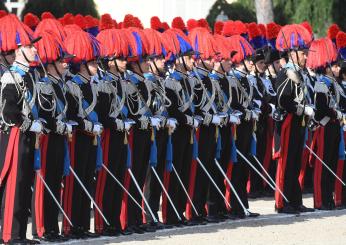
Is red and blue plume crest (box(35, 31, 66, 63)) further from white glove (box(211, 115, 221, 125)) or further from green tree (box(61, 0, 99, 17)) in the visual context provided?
green tree (box(61, 0, 99, 17))

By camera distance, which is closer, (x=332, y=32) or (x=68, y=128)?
(x=68, y=128)

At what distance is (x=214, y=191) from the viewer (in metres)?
15.6

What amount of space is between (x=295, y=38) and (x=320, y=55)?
0.78 metres

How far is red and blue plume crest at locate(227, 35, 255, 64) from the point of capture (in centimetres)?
1619

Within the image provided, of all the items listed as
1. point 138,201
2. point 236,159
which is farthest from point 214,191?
point 138,201

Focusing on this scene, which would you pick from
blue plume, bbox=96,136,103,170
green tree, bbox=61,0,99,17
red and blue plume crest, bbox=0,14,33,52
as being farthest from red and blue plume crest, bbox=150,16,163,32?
green tree, bbox=61,0,99,17

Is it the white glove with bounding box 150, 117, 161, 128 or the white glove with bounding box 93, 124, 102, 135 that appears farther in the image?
the white glove with bounding box 150, 117, 161, 128

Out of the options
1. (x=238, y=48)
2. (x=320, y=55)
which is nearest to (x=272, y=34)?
(x=320, y=55)

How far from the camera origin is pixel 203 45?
1545 cm

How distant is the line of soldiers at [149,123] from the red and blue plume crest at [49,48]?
0.04ft

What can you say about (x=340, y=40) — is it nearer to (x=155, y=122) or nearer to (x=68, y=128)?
(x=155, y=122)

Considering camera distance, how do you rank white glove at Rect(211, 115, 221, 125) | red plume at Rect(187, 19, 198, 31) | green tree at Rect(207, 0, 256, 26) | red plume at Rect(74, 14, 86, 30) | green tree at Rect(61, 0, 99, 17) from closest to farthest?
white glove at Rect(211, 115, 221, 125) → red plume at Rect(74, 14, 86, 30) → red plume at Rect(187, 19, 198, 31) → green tree at Rect(61, 0, 99, 17) → green tree at Rect(207, 0, 256, 26)

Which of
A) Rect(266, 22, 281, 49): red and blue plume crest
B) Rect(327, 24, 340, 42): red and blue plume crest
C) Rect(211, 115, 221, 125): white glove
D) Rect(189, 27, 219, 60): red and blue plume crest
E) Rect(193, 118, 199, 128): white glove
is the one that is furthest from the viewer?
Rect(266, 22, 281, 49): red and blue plume crest

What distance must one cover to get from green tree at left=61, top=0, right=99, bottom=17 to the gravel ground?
40.5 ft
